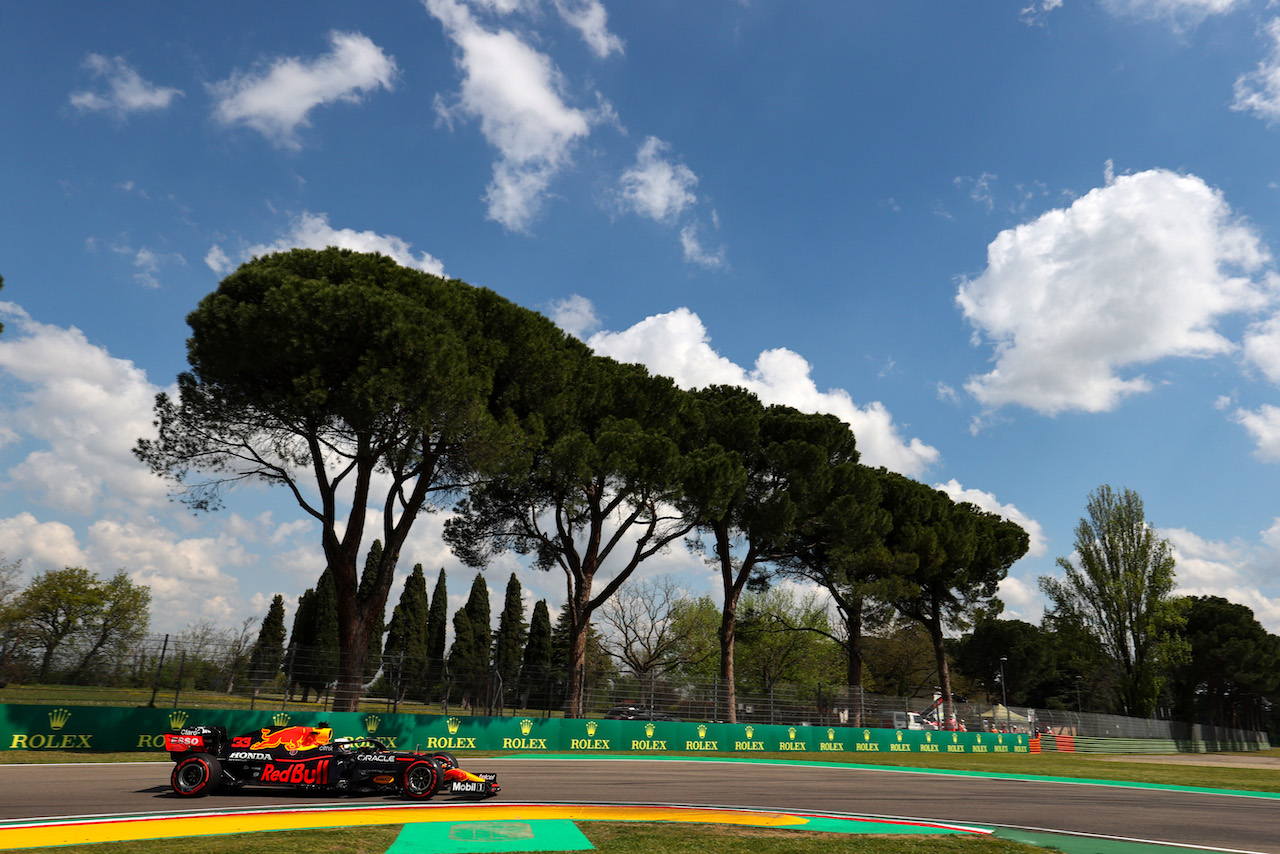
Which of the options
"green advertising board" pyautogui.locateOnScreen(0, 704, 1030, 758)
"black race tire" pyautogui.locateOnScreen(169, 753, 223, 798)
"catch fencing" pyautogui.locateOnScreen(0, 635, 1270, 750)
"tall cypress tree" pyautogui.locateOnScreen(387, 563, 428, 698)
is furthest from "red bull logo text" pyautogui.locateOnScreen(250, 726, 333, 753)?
"tall cypress tree" pyautogui.locateOnScreen(387, 563, 428, 698)

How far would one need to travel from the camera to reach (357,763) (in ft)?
32.4

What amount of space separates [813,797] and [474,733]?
1049 cm

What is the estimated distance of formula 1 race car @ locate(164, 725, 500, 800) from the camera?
9.58m

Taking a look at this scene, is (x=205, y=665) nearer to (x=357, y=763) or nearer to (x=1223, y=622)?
(x=357, y=763)

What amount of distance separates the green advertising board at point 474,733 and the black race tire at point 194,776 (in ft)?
18.6

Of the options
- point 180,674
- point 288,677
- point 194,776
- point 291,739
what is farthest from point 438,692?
point 194,776

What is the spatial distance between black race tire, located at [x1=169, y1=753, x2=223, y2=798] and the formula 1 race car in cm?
3

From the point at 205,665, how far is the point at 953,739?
25.7m

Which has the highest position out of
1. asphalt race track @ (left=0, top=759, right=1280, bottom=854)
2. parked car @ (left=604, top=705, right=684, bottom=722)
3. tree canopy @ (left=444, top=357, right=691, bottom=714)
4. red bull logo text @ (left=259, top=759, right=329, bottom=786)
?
tree canopy @ (left=444, top=357, right=691, bottom=714)

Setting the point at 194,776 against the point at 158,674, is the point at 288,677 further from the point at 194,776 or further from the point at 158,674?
the point at 194,776

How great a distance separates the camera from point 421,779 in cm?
973

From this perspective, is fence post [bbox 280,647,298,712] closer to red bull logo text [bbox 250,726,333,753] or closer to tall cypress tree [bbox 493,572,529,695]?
red bull logo text [bbox 250,726,333,753]

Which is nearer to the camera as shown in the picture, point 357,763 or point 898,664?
point 357,763

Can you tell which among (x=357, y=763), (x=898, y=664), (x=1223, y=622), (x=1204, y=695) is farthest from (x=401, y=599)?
(x=1204, y=695)
